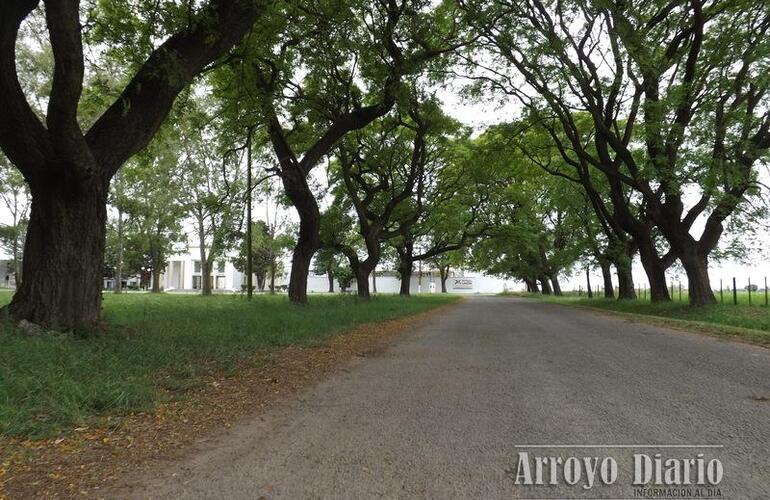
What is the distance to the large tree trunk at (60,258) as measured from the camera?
8.08 m

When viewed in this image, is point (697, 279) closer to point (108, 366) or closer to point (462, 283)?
point (108, 366)

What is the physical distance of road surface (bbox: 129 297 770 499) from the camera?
3.49 metres

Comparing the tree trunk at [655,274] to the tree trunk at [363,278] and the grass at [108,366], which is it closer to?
the tree trunk at [363,278]

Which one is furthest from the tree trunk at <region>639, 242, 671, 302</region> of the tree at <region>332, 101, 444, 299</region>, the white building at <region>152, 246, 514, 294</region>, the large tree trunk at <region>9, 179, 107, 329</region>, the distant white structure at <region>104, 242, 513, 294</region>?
the distant white structure at <region>104, 242, 513, 294</region>

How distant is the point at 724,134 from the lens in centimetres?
1695

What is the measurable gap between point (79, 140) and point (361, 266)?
21.1m

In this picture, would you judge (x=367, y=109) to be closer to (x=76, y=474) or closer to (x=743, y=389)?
(x=743, y=389)

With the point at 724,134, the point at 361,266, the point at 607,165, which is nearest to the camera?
the point at 724,134

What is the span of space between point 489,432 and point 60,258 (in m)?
7.18

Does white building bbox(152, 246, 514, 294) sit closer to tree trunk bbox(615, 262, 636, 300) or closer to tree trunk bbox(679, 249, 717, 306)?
tree trunk bbox(615, 262, 636, 300)

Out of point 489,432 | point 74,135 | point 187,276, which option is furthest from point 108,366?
point 187,276

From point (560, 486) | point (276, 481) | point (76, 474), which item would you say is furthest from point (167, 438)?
point (560, 486)

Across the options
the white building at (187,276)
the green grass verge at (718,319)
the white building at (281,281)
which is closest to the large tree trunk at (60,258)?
the green grass verge at (718,319)

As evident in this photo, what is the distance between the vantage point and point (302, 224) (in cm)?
1947
